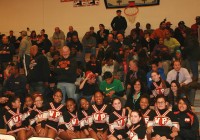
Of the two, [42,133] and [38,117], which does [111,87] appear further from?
[42,133]

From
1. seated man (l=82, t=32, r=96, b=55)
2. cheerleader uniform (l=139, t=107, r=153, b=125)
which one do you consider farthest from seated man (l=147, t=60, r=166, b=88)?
seated man (l=82, t=32, r=96, b=55)

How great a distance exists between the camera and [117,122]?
602 cm

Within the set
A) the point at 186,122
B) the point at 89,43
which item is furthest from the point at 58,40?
the point at 186,122

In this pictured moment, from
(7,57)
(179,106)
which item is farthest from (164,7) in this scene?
(179,106)

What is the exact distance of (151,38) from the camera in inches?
414

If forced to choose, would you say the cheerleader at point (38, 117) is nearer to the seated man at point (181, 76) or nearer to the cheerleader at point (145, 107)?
the cheerleader at point (145, 107)

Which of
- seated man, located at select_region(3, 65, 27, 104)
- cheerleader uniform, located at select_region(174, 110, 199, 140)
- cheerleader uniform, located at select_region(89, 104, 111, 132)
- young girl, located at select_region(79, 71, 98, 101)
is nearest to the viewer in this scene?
cheerleader uniform, located at select_region(174, 110, 199, 140)

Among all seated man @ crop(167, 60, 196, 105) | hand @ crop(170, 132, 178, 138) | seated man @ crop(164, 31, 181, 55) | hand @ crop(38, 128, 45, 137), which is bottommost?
hand @ crop(38, 128, 45, 137)

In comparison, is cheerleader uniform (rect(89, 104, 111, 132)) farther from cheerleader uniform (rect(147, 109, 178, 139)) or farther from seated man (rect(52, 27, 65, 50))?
seated man (rect(52, 27, 65, 50))

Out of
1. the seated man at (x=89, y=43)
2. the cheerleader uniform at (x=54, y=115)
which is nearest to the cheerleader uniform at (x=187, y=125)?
the cheerleader uniform at (x=54, y=115)

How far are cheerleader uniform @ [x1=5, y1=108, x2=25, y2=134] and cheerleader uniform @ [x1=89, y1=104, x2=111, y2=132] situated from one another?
1271mm

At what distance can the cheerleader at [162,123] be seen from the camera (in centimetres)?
557

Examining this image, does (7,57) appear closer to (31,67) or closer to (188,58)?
(31,67)

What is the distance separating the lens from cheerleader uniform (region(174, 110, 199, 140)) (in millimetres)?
5488
